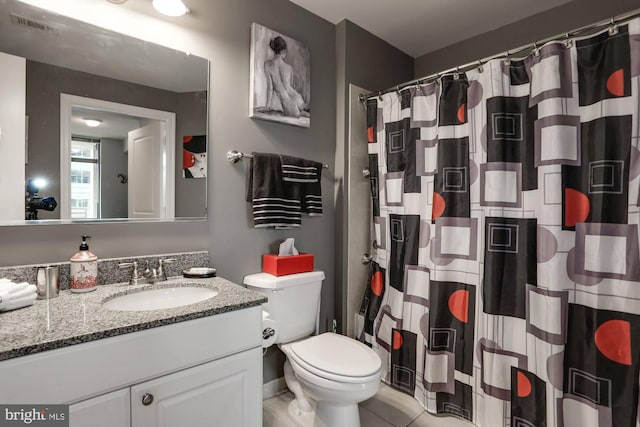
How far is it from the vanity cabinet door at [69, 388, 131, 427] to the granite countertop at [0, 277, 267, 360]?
181 millimetres

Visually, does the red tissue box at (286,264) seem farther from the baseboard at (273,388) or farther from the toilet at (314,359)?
the baseboard at (273,388)

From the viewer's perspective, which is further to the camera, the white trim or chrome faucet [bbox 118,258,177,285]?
chrome faucet [bbox 118,258,177,285]

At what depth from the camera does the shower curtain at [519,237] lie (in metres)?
1.28

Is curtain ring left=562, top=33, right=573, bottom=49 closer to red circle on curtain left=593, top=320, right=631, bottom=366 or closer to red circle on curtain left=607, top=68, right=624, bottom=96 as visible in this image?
red circle on curtain left=607, top=68, right=624, bottom=96

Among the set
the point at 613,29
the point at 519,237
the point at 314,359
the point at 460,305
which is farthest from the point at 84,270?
the point at 613,29

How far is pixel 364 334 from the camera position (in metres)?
2.17

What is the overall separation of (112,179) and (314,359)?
1194mm

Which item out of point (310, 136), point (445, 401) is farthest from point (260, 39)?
point (445, 401)

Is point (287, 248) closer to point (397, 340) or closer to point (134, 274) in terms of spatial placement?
point (134, 274)

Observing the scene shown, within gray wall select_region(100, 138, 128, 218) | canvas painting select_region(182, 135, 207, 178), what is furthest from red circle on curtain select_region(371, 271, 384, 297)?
gray wall select_region(100, 138, 128, 218)

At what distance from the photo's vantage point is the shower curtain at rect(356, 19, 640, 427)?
1283 millimetres

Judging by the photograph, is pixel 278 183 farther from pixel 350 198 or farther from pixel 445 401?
pixel 445 401

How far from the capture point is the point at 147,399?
97cm

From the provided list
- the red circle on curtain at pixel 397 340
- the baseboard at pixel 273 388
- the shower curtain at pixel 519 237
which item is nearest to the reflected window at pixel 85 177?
the baseboard at pixel 273 388
